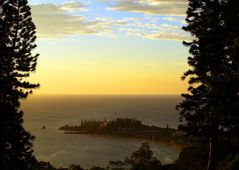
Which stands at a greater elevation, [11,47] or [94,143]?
[11,47]


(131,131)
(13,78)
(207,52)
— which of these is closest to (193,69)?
(207,52)

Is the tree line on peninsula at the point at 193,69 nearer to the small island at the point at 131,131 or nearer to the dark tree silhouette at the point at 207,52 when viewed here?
the dark tree silhouette at the point at 207,52

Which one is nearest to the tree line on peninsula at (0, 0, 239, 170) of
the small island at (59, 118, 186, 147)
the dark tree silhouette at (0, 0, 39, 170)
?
the dark tree silhouette at (0, 0, 39, 170)

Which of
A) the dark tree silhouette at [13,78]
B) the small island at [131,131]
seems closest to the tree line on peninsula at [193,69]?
the dark tree silhouette at [13,78]

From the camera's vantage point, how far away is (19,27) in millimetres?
31375

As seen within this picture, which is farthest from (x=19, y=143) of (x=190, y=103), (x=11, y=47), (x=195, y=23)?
(x=195, y=23)

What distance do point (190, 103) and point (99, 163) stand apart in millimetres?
71298

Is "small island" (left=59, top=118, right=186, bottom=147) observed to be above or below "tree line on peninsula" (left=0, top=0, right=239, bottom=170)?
below

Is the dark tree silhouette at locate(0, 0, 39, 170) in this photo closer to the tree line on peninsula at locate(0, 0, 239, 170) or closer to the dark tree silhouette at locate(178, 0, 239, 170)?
the tree line on peninsula at locate(0, 0, 239, 170)

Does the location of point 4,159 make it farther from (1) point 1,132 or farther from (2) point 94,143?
(2) point 94,143

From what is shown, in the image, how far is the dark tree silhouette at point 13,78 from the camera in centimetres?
3008

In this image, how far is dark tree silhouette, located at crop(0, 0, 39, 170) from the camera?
98.7ft

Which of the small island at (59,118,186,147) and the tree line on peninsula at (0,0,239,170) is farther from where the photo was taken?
the small island at (59,118,186,147)

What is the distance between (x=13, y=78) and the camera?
3075 cm
